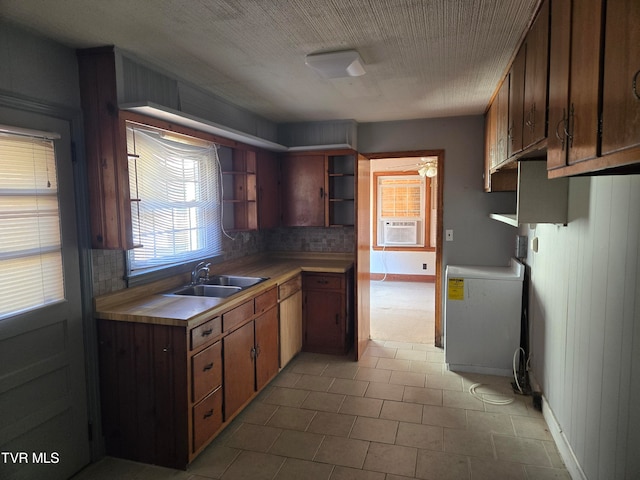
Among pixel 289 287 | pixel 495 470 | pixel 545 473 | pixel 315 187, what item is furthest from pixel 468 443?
pixel 315 187

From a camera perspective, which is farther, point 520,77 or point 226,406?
point 226,406

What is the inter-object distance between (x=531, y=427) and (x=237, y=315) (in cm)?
207

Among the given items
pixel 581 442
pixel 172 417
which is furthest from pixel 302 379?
pixel 581 442

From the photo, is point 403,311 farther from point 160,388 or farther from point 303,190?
point 160,388

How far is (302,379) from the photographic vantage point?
353 cm

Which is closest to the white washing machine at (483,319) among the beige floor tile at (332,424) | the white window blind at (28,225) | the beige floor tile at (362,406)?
the beige floor tile at (362,406)

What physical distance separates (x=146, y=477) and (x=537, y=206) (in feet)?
8.69

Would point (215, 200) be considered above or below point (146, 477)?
above

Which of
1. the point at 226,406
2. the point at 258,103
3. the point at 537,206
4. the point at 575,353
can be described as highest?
the point at 258,103

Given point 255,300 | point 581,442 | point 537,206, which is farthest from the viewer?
point 255,300

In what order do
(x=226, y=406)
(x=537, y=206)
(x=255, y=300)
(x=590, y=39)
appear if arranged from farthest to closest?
(x=255, y=300), (x=226, y=406), (x=537, y=206), (x=590, y=39)

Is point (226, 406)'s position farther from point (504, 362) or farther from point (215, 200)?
point (504, 362)

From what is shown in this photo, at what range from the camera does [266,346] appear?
10.8ft

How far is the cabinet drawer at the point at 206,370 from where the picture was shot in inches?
92.7
